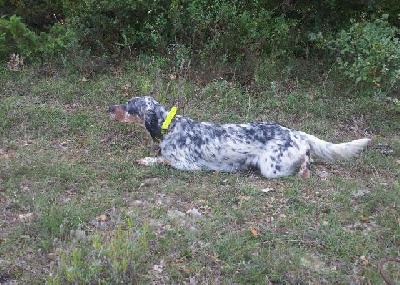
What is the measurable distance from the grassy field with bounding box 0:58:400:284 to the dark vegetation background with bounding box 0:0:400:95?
0.40 meters

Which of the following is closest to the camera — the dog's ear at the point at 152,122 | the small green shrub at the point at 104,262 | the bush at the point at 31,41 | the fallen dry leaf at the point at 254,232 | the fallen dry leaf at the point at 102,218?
the small green shrub at the point at 104,262

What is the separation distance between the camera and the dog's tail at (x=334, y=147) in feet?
21.1

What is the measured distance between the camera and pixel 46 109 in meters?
7.58

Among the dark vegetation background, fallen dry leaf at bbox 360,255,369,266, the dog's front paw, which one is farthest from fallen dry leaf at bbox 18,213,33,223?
the dark vegetation background

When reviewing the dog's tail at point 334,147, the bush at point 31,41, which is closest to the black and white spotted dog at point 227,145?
the dog's tail at point 334,147

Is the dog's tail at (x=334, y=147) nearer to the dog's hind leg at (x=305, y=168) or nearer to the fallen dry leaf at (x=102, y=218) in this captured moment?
the dog's hind leg at (x=305, y=168)

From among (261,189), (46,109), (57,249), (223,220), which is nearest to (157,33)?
(46,109)

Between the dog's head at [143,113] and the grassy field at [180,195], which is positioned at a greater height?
the dog's head at [143,113]

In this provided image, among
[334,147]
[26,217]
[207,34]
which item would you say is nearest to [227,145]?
[334,147]

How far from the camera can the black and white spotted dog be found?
623cm

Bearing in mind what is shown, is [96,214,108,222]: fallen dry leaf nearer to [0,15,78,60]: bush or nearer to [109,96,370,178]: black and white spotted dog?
[109,96,370,178]: black and white spotted dog

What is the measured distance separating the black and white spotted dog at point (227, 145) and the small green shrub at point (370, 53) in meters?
2.28

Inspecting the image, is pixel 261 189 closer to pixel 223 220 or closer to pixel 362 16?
pixel 223 220

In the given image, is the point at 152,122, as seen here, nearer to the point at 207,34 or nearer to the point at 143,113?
the point at 143,113
